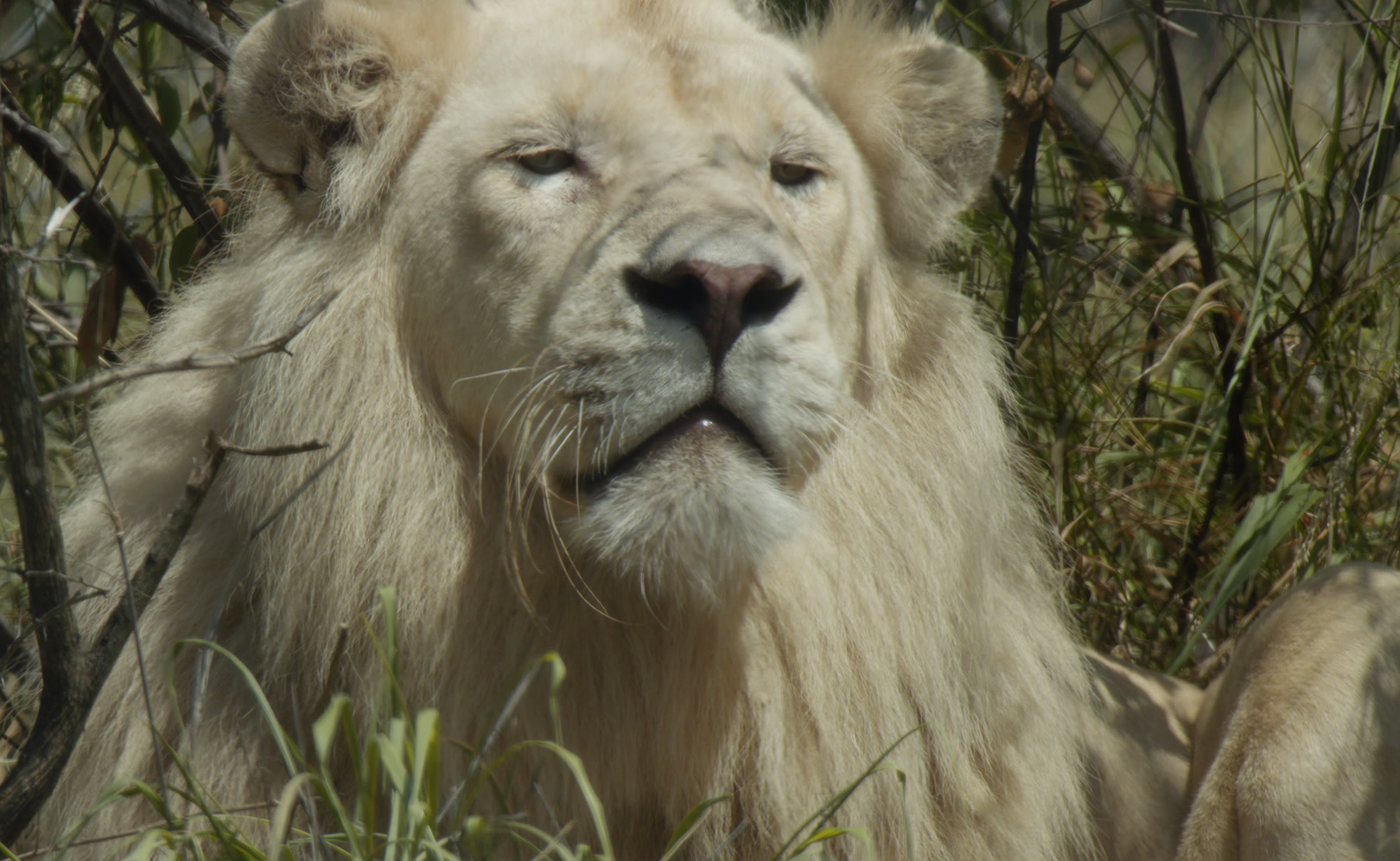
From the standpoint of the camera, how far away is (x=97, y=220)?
344cm

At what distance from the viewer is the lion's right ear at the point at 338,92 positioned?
90.9 inches

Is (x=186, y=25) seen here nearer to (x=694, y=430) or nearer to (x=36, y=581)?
(x=36, y=581)

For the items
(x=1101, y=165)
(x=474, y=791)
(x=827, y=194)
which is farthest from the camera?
(x=1101, y=165)

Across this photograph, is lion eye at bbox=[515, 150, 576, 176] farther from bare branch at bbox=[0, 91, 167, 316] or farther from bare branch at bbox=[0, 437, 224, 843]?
bare branch at bbox=[0, 91, 167, 316]

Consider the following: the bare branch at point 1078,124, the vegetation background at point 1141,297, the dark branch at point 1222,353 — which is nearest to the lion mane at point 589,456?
the vegetation background at point 1141,297

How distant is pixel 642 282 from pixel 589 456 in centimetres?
25

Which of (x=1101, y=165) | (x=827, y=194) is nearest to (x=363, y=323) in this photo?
(x=827, y=194)

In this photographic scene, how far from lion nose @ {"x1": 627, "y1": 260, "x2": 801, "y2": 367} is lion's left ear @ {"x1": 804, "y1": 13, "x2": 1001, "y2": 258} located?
737 mm

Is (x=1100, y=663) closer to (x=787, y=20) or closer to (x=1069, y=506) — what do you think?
(x=1069, y=506)

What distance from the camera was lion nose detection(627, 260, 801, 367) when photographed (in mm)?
1923

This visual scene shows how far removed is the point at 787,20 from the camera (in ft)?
11.7

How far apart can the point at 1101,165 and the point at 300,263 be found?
2624mm

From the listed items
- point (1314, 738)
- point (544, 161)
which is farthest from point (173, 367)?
point (1314, 738)

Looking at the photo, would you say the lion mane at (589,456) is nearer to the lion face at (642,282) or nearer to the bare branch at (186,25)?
the lion face at (642,282)
